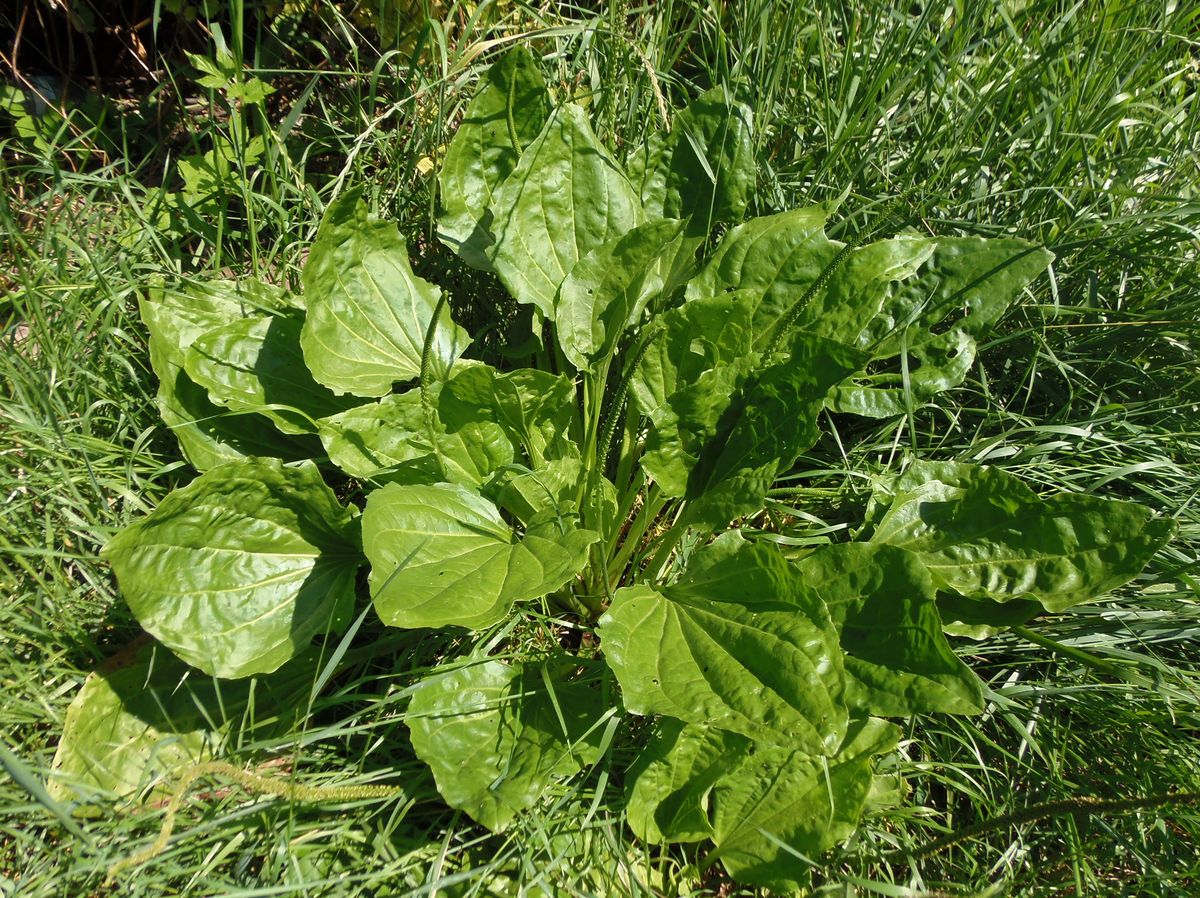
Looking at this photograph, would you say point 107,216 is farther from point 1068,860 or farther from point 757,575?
point 1068,860

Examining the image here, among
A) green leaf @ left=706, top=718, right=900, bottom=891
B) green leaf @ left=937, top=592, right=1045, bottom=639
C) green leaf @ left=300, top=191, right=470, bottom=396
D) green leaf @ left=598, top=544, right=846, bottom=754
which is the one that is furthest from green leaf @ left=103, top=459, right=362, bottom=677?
green leaf @ left=937, top=592, right=1045, bottom=639

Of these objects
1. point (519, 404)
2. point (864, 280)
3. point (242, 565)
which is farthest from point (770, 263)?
point (242, 565)

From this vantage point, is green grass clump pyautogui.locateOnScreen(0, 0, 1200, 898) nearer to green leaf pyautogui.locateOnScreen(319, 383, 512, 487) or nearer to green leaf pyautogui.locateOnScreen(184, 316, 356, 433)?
Answer: green leaf pyautogui.locateOnScreen(184, 316, 356, 433)

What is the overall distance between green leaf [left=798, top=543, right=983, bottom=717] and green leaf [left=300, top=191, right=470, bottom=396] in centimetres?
94

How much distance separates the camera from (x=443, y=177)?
225 cm

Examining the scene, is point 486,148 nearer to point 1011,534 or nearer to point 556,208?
point 556,208

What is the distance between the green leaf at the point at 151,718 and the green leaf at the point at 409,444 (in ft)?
1.52

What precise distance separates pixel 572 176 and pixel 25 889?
6.02ft

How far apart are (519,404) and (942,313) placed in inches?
39.0

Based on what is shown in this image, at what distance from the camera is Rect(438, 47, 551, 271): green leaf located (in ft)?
7.36

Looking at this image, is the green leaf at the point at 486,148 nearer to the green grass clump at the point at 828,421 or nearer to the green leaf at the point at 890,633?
the green grass clump at the point at 828,421

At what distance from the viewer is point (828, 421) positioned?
237 centimetres

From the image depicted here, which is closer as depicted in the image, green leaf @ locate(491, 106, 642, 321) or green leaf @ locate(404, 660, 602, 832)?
green leaf @ locate(404, 660, 602, 832)

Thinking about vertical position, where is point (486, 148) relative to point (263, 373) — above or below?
above
